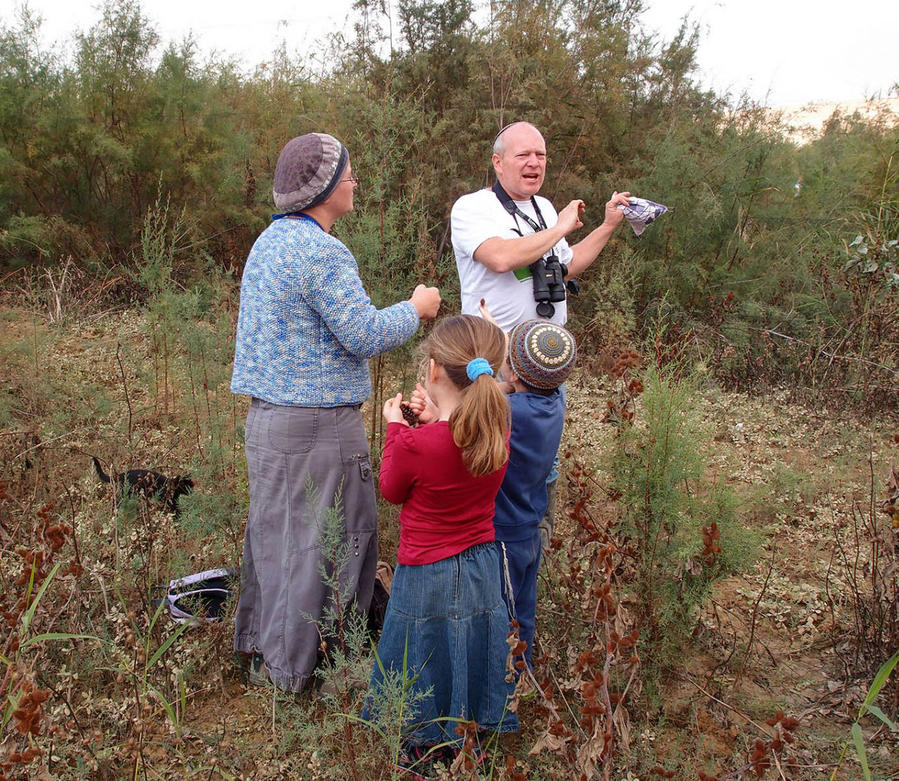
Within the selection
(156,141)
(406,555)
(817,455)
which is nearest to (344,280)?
(406,555)

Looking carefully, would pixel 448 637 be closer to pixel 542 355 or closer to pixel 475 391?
pixel 475 391

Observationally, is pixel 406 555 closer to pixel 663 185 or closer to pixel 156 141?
pixel 663 185

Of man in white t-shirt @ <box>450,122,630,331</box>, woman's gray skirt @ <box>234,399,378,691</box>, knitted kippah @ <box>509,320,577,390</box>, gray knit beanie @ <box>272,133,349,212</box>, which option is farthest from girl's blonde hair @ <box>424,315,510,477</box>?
man in white t-shirt @ <box>450,122,630,331</box>

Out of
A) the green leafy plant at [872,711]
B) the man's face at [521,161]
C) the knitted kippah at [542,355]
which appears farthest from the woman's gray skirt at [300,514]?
the green leafy plant at [872,711]

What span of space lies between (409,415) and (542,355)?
47cm

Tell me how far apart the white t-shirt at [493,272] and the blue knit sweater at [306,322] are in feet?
2.17

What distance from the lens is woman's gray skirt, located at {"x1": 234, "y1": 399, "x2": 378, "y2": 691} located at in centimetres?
251

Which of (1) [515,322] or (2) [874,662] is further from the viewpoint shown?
(1) [515,322]

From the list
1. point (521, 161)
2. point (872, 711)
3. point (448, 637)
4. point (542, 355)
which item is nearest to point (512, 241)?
point (521, 161)

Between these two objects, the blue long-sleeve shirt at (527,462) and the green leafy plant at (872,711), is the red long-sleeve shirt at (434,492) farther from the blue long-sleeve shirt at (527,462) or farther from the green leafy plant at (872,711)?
the green leafy plant at (872,711)

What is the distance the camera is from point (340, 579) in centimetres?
265

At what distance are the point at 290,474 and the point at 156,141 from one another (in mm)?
6351

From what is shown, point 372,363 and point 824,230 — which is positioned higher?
point 824,230

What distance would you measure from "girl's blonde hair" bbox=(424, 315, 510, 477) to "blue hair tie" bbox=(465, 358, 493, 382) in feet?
0.05
